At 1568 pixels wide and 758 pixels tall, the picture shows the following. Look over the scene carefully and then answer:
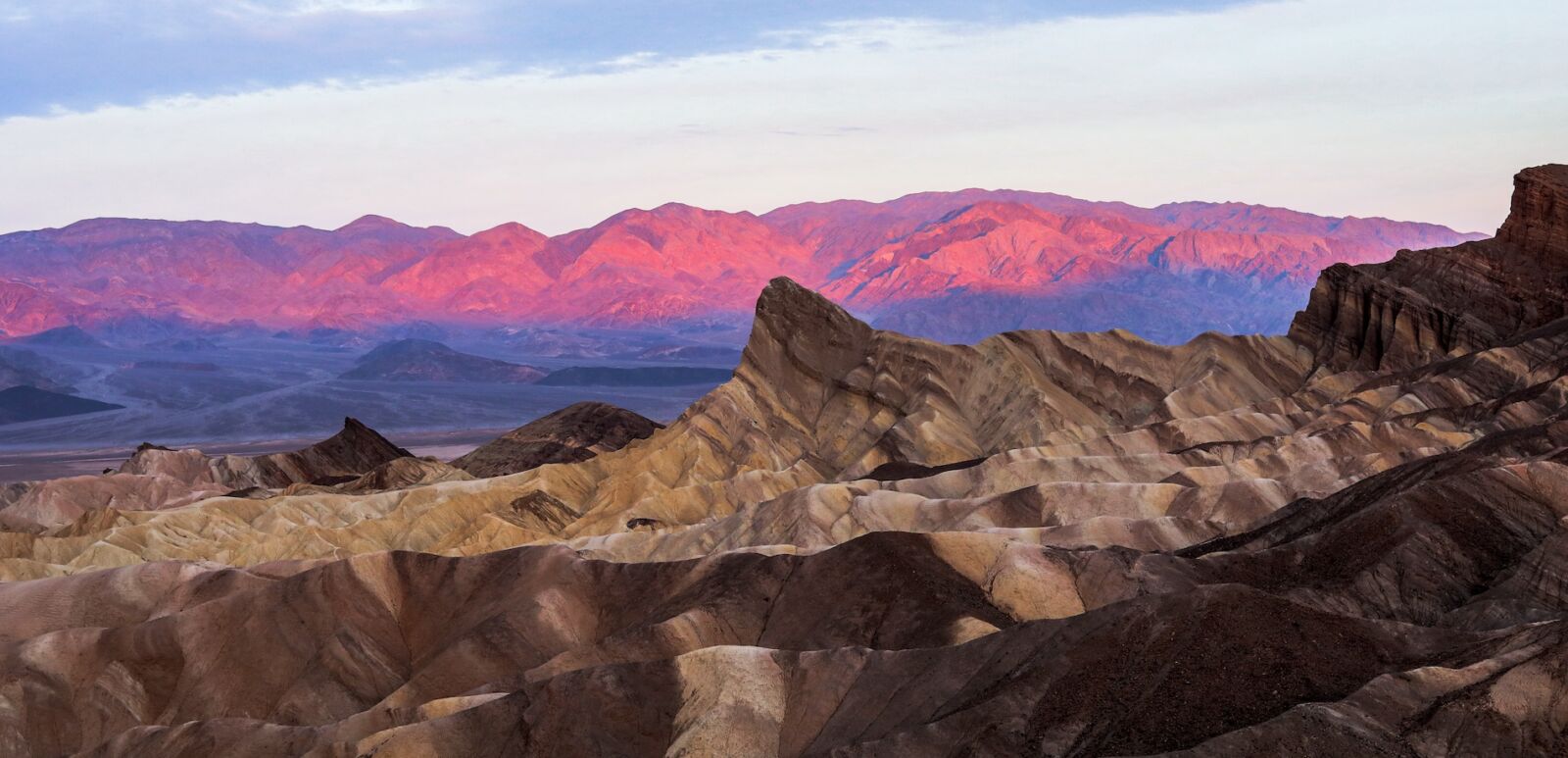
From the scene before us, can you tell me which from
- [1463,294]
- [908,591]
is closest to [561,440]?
[1463,294]

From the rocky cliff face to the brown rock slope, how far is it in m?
53.3

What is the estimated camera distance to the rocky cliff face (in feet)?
340

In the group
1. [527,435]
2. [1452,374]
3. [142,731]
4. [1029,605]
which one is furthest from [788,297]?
[142,731]

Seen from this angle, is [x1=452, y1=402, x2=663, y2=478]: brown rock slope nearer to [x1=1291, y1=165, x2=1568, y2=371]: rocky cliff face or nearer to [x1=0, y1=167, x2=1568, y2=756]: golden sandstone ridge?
[x1=0, y1=167, x2=1568, y2=756]: golden sandstone ridge

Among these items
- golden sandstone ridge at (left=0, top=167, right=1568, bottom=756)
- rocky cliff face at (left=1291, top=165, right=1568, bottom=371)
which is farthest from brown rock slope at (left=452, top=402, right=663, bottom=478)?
rocky cliff face at (left=1291, top=165, right=1568, bottom=371)

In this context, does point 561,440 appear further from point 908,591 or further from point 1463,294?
point 908,591

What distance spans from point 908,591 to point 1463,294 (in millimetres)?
69538

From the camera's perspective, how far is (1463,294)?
107062 mm

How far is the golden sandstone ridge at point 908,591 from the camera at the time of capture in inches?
1451

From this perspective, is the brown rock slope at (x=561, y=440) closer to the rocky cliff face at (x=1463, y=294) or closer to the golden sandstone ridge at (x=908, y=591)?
the golden sandstone ridge at (x=908, y=591)

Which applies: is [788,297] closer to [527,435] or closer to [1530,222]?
[527,435]

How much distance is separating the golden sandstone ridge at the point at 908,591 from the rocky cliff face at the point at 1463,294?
417 mm

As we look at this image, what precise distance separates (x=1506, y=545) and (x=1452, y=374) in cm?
4359

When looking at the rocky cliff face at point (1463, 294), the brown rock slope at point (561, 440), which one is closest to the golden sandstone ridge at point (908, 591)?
the rocky cliff face at point (1463, 294)
